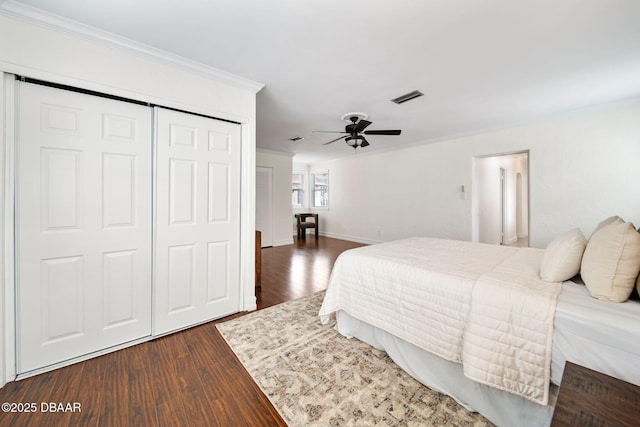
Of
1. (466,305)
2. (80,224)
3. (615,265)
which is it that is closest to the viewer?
(615,265)

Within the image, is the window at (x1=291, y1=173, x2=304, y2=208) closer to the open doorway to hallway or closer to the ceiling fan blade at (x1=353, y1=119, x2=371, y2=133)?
the ceiling fan blade at (x1=353, y1=119, x2=371, y2=133)

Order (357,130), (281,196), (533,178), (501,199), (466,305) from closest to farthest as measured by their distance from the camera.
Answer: (466,305) → (357,130) → (533,178) → (501,199) → (281,196)

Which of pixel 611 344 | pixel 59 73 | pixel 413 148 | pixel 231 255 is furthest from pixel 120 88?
pixel 413 148

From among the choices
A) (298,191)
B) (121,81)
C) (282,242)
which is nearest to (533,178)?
A: (282,242)

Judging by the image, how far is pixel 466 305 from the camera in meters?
1.42

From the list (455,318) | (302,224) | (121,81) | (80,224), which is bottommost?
(455,318)

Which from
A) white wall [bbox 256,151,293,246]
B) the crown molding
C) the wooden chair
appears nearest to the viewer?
the crown molding

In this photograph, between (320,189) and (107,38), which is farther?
(320,189)

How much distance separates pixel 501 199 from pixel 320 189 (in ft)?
16.6

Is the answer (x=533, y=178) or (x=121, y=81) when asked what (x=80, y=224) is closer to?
(x=121, y=81)

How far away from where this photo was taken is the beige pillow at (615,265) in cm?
115

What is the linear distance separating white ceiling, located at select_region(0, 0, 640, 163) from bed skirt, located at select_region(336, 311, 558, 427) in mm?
2305

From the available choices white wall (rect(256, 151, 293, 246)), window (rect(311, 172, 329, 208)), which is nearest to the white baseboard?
white wall (rect(256, 151, 293, 246))

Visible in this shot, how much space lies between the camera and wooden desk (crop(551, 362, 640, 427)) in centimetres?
70
